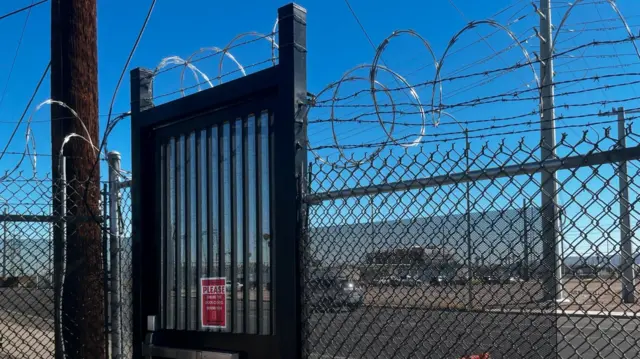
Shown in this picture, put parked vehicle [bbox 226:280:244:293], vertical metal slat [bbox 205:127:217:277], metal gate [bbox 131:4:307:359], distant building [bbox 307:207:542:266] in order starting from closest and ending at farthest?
1. distant building [bbox 307:207:542:266]
2. metal gate [bbox 131:4:307:359]
3. parked vehicle [bbox 226:280:244:293]
4. vertical metal slat [bbox 205:127:217:277]

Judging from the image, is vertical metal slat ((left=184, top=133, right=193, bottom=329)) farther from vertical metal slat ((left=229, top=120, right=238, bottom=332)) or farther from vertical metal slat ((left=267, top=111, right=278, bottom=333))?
vertical metal slat ((left=267, top=111, right=278, bottom=333))

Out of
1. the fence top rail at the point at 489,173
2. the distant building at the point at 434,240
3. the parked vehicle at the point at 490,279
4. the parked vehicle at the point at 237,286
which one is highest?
the fence top rail at the point at 489,173

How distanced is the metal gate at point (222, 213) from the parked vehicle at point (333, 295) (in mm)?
99

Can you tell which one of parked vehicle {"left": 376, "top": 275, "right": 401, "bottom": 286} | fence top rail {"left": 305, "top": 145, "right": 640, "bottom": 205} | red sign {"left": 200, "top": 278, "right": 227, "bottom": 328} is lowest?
red sign {"left": 200, "top": 278, "right": 227, "bottom": 328}

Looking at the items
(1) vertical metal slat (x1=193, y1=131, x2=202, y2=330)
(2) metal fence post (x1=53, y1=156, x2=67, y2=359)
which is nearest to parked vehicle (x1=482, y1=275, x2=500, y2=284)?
(1) vertical metal slat (x1=193, y1=131, x2=202, y2=330)

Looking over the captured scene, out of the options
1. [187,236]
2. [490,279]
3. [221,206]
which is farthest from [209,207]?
[490,279]

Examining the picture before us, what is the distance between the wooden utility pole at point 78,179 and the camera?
208 inches

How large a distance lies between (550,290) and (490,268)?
32 centimetres

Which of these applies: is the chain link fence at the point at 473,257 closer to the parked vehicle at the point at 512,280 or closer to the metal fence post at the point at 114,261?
the parked vehicle at the point at 512,280

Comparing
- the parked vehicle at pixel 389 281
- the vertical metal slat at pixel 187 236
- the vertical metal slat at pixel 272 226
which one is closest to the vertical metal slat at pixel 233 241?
the vertical metal slat at pixel 272 226

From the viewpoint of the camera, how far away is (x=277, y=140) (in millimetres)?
3533

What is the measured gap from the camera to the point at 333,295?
3369 mm

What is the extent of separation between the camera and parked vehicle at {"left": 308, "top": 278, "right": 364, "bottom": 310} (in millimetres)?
3303

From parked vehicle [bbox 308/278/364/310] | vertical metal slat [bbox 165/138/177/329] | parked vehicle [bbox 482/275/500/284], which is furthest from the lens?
vertical metal slat [bbox 165/138/177/329]
